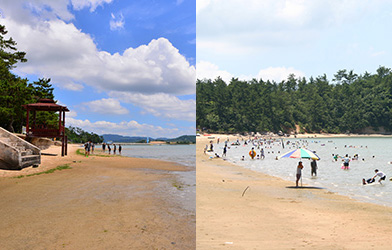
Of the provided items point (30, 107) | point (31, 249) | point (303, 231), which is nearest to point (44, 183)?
point (31, 249)

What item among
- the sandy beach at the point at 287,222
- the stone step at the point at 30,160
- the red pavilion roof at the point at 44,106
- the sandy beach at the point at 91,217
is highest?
the red pavilion roof at the point at 44,106

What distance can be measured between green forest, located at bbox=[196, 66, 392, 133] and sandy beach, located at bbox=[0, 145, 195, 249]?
357ft

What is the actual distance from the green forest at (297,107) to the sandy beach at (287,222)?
356ft

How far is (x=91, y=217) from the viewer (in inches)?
336

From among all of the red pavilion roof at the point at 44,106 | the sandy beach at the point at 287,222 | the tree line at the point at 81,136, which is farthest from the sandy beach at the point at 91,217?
the tree line at the point at 81,136

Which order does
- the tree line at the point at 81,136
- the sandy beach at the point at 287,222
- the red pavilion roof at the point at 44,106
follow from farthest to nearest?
the tree line at the point at 81,136, the red pavilion roof at the point at 44,106, the sandy beach at the point at 287,222

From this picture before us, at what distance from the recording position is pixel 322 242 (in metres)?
7.11

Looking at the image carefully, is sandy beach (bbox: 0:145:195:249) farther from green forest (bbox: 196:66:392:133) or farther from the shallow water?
green forest (bbox: 196:66:392:133)

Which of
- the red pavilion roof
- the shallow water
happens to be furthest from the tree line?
the red pavilion roof

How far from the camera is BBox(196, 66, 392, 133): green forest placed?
129125 mm

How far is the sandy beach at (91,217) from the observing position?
6.62 m

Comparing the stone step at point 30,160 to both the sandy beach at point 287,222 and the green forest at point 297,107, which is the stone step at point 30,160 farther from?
the green forest at point 297,107

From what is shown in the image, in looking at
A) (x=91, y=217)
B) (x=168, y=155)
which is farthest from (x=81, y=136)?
(x=91, y=217)

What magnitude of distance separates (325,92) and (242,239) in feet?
585
